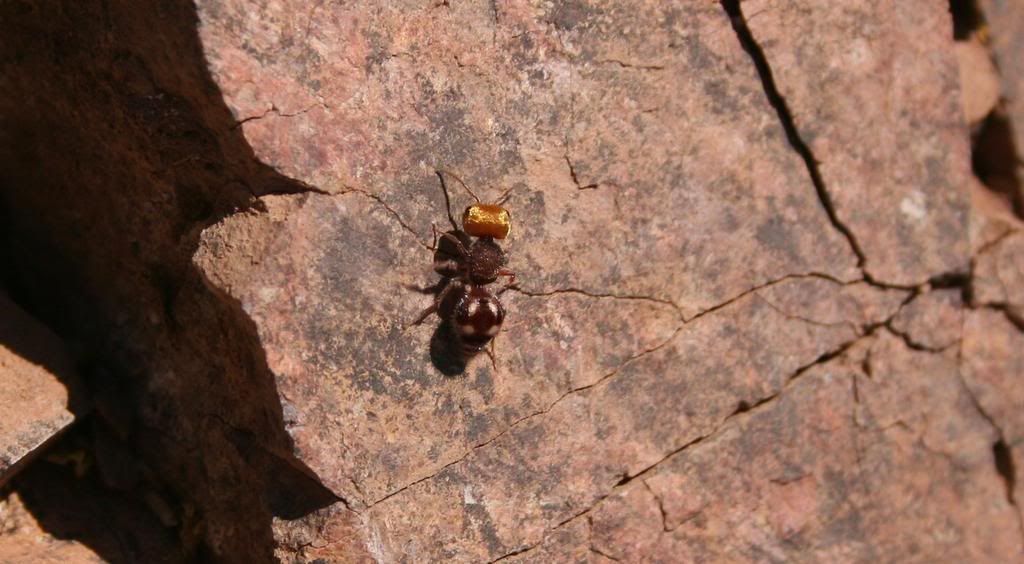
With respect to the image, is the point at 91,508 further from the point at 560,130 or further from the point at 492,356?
the point at 560,130

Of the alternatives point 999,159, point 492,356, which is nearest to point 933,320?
A: point 999,159

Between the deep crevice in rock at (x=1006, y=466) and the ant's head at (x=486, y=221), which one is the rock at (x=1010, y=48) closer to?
the deep crevice in rock at (x=1006, y=466)

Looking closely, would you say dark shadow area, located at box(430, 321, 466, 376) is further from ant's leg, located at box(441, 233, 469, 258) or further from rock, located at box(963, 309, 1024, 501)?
rock, located at box(963, 309, 1024, 501)

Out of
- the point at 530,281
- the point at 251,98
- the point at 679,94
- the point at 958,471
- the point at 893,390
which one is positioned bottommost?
the point at 958,471

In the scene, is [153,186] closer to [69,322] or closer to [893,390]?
[69,322]

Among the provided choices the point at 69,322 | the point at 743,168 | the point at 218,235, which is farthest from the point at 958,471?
the point at 69,322

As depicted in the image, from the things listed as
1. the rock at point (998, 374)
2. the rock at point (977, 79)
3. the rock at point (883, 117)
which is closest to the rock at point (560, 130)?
the rock at point (883, 117)
